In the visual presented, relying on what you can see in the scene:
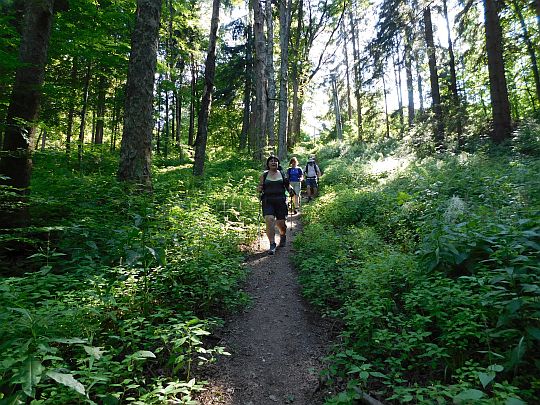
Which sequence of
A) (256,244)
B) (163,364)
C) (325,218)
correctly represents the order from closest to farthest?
(163,364) < (256,244) < (325,218)

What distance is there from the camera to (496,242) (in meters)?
3.79

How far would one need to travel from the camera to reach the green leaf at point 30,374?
1982 millimetres

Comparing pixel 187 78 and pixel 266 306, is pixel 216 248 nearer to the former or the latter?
pixel 266 306

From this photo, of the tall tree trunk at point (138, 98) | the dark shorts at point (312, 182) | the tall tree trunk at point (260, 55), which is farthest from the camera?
the dark shorts at point (312, 182)

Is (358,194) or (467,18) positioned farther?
(467,18)

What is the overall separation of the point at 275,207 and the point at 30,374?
617cm

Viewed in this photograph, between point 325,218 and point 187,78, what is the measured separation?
2716cm

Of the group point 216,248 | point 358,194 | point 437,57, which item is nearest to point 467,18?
point 437,57

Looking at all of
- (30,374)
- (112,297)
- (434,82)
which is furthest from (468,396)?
(434,82)

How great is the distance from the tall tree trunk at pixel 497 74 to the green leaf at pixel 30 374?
14911 millimetres

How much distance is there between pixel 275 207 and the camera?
7.91m

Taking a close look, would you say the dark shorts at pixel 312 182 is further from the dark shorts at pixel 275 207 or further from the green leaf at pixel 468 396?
the green leaf at pixel 468 396

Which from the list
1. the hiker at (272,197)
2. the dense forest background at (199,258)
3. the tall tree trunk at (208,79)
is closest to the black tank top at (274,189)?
the hiker at (272,197)

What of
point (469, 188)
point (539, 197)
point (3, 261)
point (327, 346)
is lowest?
point (327, 346)
